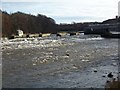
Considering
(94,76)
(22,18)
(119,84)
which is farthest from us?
(22,18)

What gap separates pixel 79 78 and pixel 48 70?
11.7ft

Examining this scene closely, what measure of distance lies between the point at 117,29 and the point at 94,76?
337 ft

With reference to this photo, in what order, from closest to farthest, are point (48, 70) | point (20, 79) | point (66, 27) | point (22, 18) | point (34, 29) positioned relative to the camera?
point (20, 79) → point (48, 70) → point (22, 18) → point (34, 29) → point (66, 27)

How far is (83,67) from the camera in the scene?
23.0 m

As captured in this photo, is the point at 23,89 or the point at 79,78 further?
the point at 79,78

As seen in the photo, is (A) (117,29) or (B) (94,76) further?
(A) (117,29)

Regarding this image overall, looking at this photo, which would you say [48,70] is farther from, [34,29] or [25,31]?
[34,29]

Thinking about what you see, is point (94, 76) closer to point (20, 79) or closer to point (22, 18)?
point (20, 79)

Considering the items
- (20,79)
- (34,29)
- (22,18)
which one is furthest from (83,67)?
(34,29)

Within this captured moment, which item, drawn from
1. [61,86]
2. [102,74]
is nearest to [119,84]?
[61,86]

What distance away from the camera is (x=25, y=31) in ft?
375

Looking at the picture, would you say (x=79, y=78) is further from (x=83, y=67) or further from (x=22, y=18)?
(x=22, y=18)

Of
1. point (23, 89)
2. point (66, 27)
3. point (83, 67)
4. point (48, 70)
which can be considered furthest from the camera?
point (66, 27)

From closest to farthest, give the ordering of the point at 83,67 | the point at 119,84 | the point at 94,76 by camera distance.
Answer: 1. the point at 119,84
2. the point at 94,76
3. the point at 83,67
